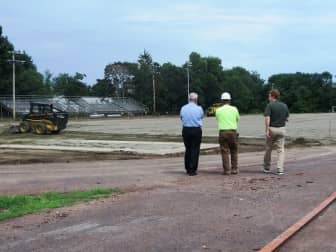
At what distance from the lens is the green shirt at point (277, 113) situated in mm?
13883

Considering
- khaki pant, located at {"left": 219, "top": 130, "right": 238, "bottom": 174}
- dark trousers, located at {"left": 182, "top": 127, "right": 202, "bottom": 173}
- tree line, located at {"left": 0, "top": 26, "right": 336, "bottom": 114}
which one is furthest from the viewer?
tree line, located at {"left": 0, "top": 26, "right": 336, "bottom": 114}

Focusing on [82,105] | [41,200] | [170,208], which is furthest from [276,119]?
[82,105]

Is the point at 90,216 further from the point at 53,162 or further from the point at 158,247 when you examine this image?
the point at 53,162

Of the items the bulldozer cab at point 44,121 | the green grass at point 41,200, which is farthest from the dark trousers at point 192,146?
the bulldozer cab at point 44,121

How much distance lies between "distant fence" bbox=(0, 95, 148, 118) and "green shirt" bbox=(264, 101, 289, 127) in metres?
72.5

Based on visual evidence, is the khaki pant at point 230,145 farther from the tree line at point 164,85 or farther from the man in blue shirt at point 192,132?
the tree line at point 164,85

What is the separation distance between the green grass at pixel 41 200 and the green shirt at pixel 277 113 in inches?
183

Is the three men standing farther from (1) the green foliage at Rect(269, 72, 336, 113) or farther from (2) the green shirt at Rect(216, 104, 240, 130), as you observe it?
(1) the green foliage at Rect(269, 72, 336, 113)

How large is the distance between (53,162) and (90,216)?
944 centimetres

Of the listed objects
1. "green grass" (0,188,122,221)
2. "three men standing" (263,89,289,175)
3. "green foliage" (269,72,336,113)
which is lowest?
"green grass" (0,188,122,221)

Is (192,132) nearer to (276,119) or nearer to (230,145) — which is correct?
(230,145)

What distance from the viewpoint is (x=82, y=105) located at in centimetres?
9806

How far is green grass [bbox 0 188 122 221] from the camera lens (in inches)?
360

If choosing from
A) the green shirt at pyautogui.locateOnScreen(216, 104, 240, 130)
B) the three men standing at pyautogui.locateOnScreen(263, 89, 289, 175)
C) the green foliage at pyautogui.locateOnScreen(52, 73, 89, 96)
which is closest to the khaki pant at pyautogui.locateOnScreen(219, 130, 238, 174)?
the green shirt at pyautogui.locateOnScreen(216, 104, 240, 130)
